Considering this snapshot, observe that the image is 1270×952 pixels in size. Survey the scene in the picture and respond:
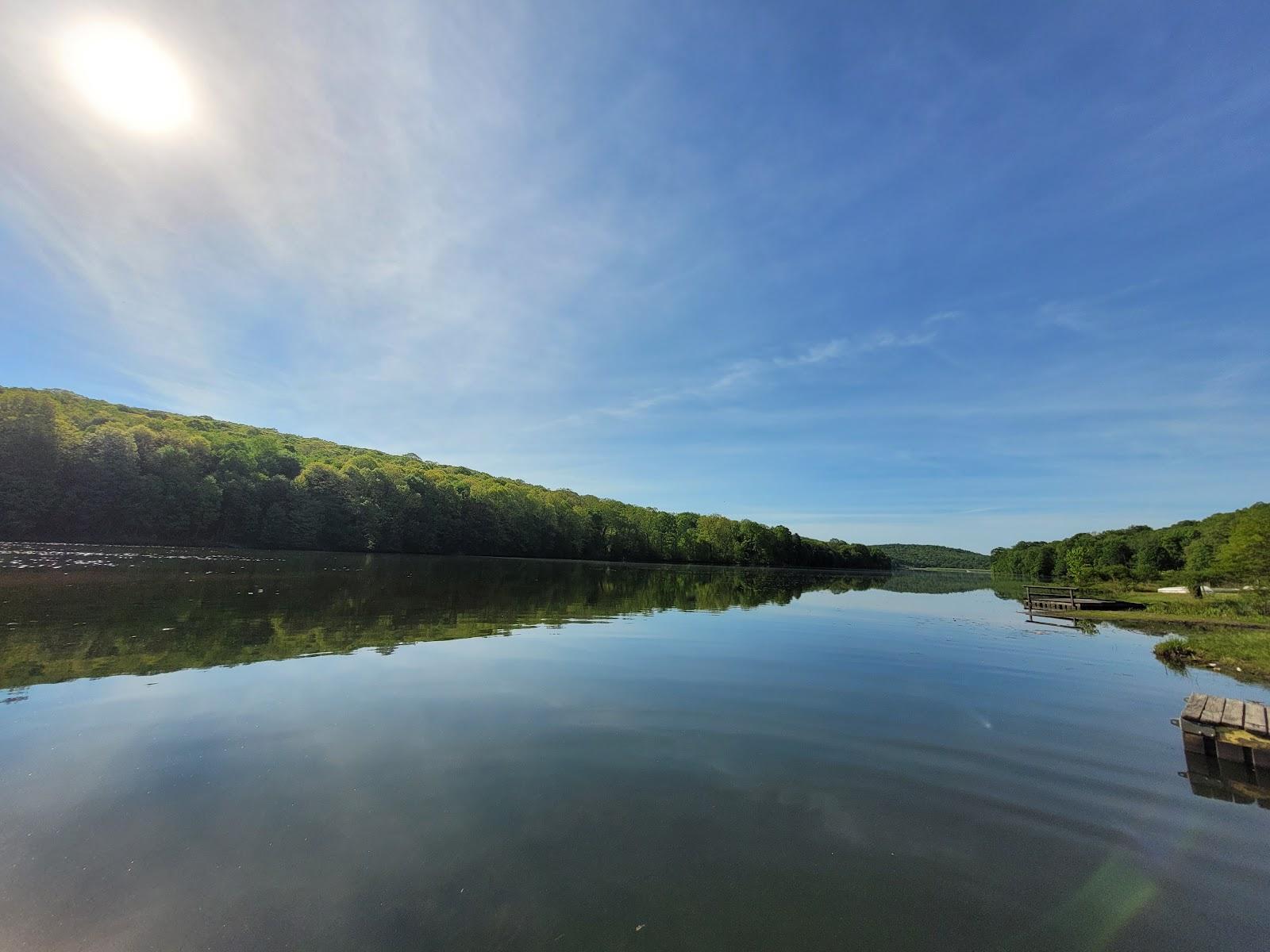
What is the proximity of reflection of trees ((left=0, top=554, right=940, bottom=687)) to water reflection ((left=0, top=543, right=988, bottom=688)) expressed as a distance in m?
0.05

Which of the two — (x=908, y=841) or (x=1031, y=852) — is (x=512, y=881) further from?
(x=1031, y=852)

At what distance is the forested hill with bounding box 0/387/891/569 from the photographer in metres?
59.7

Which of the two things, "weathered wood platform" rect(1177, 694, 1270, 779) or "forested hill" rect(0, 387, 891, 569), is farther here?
"forested hill" rect(0, 387, 891, 569)

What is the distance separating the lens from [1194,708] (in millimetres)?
10469

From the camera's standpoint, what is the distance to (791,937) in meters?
4.74

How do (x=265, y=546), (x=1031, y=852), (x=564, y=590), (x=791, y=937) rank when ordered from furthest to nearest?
(x=265, y=546) < (x=564, y=590) < (x=1031, y=852) < (x=791, y=937)

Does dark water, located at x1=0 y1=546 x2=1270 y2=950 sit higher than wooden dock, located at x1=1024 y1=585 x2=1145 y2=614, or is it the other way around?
wooden dock, located at x1=1024 y1=585 x2=1145 y2=614

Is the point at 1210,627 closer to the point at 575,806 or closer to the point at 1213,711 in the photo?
the point at 1213,711

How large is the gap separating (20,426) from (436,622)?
67.9m

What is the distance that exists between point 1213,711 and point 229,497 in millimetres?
93135

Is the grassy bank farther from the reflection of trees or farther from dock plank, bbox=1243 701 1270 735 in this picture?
the reflection of trees

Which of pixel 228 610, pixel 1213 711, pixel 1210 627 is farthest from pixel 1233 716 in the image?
Result: pixel 1210 627

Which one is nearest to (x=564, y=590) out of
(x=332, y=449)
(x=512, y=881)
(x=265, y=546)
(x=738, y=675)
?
(x=738, y=675)

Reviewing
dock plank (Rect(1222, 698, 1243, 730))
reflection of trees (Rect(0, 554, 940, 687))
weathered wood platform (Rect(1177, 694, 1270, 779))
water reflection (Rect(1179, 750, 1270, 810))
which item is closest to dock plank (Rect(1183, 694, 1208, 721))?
weathered wood platform (Rect(1177, 694, 1270, 779))
